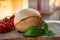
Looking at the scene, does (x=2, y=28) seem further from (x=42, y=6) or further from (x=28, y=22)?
(x=42, y=6)

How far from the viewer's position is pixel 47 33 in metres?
0.59

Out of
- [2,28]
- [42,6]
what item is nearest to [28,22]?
[2,28]

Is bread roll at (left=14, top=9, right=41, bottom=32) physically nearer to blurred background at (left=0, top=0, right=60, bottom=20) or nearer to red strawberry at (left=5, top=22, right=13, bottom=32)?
red strawberry at (left=5, top=22, right=13, bottom=32)

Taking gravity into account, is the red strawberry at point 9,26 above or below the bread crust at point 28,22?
below

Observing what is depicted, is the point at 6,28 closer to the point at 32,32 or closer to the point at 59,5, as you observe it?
the point at 32,32

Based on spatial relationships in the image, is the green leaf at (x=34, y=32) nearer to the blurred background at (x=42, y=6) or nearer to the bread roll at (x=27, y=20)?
the bread roll at (x=27, y=20)

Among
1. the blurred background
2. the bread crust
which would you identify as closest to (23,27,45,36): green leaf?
the bread crust

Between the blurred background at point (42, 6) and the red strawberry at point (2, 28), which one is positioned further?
the blurred background at point (42, 6)

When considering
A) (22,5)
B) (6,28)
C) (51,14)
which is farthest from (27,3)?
(6,28)

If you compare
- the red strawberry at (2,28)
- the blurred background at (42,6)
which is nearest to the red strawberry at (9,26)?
the red strawberry at (2,28)

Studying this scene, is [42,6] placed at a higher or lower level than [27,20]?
lower

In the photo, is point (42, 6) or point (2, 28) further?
point (42, 6)

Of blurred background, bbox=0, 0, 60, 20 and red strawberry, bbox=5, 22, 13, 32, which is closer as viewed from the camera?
red strawberry, bbox=5, 22, 13, 32

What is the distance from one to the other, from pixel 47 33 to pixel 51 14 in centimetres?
197
